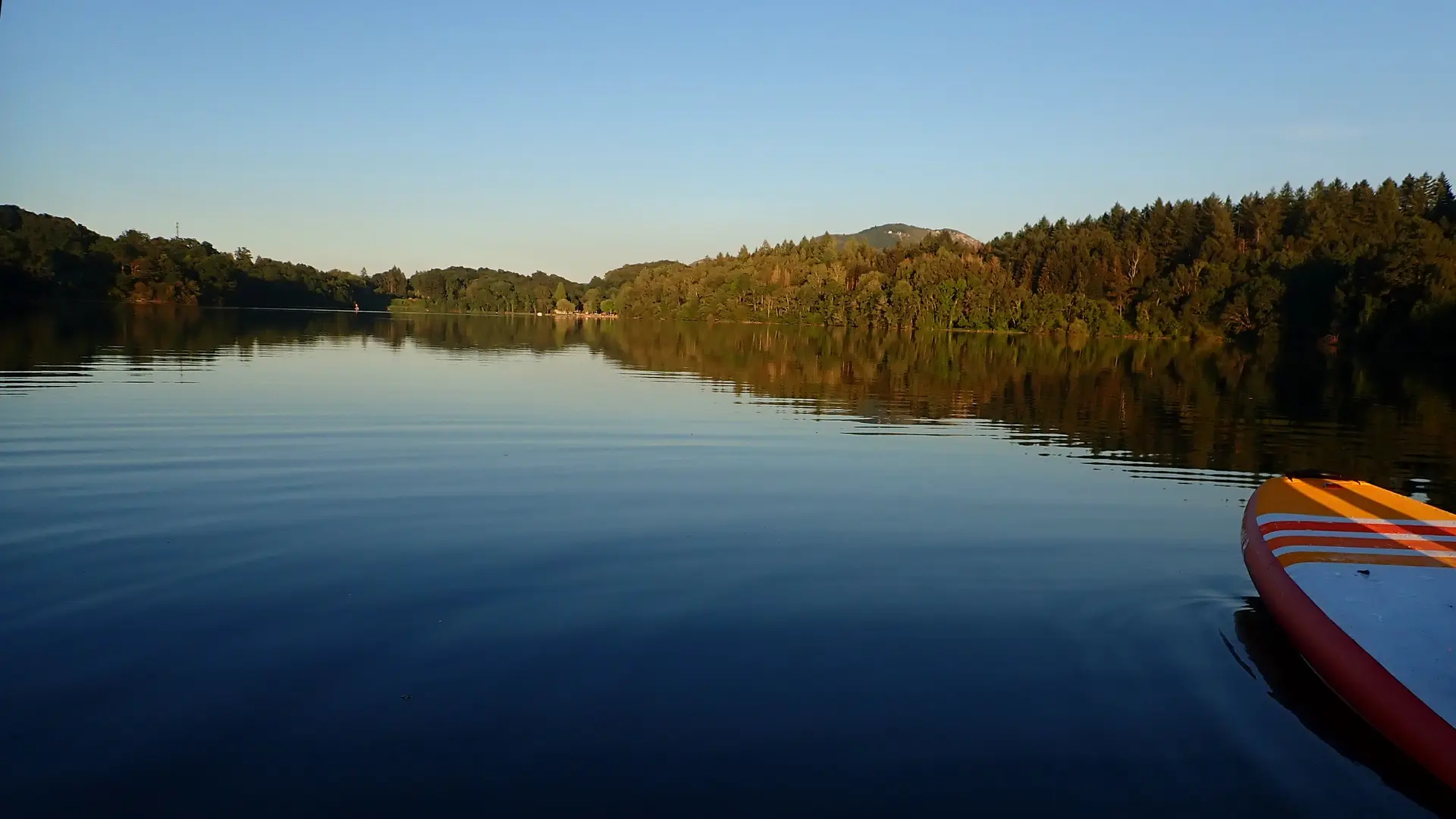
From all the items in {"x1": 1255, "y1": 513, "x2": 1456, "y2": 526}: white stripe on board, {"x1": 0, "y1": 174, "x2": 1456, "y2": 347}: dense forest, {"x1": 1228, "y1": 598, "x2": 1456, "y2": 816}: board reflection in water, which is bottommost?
{"x1": 1228, "y1": 598, "x2": 1456, "y2": 816}: board reflection in water

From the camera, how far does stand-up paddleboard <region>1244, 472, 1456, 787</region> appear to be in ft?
20.5

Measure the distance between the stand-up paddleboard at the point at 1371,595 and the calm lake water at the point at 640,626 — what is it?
0.31 m

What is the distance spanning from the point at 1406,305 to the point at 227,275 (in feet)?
518

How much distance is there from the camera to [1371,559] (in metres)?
8.66

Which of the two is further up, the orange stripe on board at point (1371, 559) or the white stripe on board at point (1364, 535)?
the white stripe on board at point (1364, 535)

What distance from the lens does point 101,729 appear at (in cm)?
590

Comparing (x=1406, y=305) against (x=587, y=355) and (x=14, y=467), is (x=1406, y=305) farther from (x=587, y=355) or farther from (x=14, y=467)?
(x=14, y=467)

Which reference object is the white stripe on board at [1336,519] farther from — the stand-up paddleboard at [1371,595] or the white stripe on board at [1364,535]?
the white stripe on board at [1364,535]

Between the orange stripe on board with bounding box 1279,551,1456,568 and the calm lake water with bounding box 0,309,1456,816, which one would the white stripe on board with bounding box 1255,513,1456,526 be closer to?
the calm lake water with bounding box 0,309,1456,816

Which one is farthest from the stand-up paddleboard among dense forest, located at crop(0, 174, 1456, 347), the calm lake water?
dense forest, located at crop(0, 174, 1456, 347)

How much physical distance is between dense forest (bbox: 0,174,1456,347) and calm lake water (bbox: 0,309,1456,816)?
225 ft

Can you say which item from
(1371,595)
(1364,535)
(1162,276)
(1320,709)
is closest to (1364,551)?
(1364,535)

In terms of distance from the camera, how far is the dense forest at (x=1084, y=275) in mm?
78062

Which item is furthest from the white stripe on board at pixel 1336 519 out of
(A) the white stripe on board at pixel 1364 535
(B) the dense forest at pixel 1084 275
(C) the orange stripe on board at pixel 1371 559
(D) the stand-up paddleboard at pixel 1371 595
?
(B) the dense forest at pixel 1084 275
